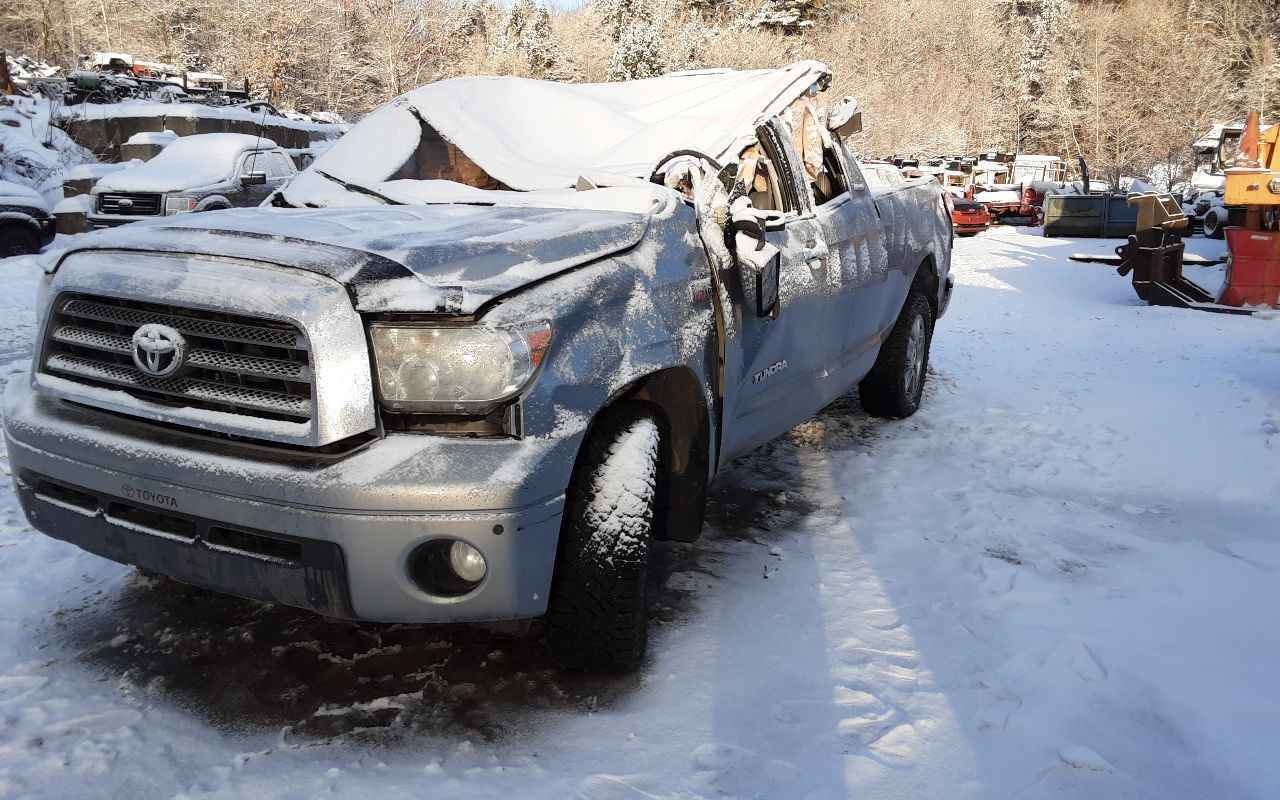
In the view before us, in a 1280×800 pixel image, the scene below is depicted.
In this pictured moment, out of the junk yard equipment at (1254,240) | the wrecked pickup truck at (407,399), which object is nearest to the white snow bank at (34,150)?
the wrecked pickup truck at (407,399)

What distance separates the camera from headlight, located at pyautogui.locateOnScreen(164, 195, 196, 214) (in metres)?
12.3

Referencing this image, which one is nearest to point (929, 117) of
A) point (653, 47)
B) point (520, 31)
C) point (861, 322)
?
point (653, 47)

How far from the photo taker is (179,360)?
7.70 ft

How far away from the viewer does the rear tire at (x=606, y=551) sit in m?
2.50

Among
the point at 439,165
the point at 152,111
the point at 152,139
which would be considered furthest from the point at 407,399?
the point at 152,111

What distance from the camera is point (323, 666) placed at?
9.14 ft

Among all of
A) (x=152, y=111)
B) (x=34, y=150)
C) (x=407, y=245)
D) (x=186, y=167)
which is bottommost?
(x=407, y=245)

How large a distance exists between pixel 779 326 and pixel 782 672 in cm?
129

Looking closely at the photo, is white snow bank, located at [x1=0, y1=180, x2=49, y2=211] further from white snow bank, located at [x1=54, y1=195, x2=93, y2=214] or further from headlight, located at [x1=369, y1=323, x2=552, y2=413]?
headlight, located at [x1=369, y1=323, x2=552, y2=413]

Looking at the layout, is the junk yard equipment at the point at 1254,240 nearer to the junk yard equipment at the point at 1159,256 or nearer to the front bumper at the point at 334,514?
the junk yard equipment at the point at 1159,256

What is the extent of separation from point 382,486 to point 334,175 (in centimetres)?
216

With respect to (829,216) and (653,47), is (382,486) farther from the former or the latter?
(653,47)

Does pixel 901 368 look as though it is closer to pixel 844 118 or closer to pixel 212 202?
pixel 844 118

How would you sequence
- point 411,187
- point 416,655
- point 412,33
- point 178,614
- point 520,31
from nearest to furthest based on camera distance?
point 416,655 → point 178,614 → point 411,187 → point 412,33 → point 520,31
